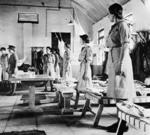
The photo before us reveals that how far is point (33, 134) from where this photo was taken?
377 centimetres

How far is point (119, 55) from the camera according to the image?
12.3ft

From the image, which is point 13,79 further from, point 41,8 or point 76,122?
point 41,8

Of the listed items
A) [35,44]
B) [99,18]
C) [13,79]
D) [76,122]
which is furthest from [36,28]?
[76,122]

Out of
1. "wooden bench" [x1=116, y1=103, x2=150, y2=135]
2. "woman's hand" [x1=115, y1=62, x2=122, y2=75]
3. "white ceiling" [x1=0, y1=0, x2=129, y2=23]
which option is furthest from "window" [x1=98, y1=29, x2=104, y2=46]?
"wooden bench" [x1=116, y1=103, x2=150, y2=135]

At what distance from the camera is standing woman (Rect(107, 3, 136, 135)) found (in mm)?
3633

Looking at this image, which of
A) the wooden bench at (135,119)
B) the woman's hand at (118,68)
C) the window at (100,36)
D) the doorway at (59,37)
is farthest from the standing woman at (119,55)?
the doorway at (59,37)

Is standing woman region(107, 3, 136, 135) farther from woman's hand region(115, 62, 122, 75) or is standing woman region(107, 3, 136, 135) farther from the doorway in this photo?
the doorway

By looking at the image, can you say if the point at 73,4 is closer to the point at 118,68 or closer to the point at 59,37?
the point at 59,37

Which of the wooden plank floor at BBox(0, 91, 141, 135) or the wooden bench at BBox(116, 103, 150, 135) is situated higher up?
the wooden bench at BBox(116, 103, 150, 135)

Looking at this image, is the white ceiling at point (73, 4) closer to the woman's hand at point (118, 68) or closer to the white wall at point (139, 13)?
the white wall at point (139, 13)

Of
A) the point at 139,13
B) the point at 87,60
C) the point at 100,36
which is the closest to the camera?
the point at 87,60

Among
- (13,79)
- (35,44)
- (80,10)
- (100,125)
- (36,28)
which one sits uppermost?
(80,10)

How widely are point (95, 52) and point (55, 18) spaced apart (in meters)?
3.76

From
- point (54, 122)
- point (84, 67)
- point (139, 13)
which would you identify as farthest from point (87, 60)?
point (139, 13)
